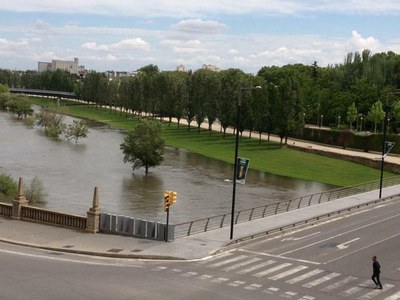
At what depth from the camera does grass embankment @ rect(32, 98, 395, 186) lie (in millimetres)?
87387

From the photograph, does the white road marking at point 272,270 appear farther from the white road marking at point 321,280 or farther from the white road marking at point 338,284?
the white road marking at point 338,284

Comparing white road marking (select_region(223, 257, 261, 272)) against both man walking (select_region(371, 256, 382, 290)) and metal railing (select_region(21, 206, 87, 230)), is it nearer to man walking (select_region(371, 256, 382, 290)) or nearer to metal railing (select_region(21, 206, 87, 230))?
man walking (select_region(371, 256, 382, 290))

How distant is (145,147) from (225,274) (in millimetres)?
54498

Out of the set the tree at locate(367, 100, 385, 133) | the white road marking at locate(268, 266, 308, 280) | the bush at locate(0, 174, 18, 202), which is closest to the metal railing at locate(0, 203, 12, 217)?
the bush at locate(0, 174, 18, 202)

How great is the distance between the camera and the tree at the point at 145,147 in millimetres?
82188

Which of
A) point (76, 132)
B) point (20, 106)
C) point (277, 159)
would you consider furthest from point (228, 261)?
point (20, 106)

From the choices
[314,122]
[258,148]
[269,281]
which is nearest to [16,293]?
[269,281]

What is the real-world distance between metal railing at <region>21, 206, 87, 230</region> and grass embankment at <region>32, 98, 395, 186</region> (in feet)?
166

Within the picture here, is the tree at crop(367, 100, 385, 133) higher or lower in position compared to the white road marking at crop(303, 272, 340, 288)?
higher

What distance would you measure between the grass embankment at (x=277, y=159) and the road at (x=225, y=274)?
160 feet

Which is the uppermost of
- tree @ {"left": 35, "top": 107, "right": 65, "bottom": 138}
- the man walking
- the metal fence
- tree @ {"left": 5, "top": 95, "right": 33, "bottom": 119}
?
tree @ {"left": 5, "top": 95, "right": 33, "bottom": 119}

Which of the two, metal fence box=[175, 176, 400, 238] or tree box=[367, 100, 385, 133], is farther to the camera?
tree box=[367, 100, 385, 133]

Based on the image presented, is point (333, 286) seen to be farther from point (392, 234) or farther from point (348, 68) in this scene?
point (348, 68)

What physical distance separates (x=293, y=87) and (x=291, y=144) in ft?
32.8
